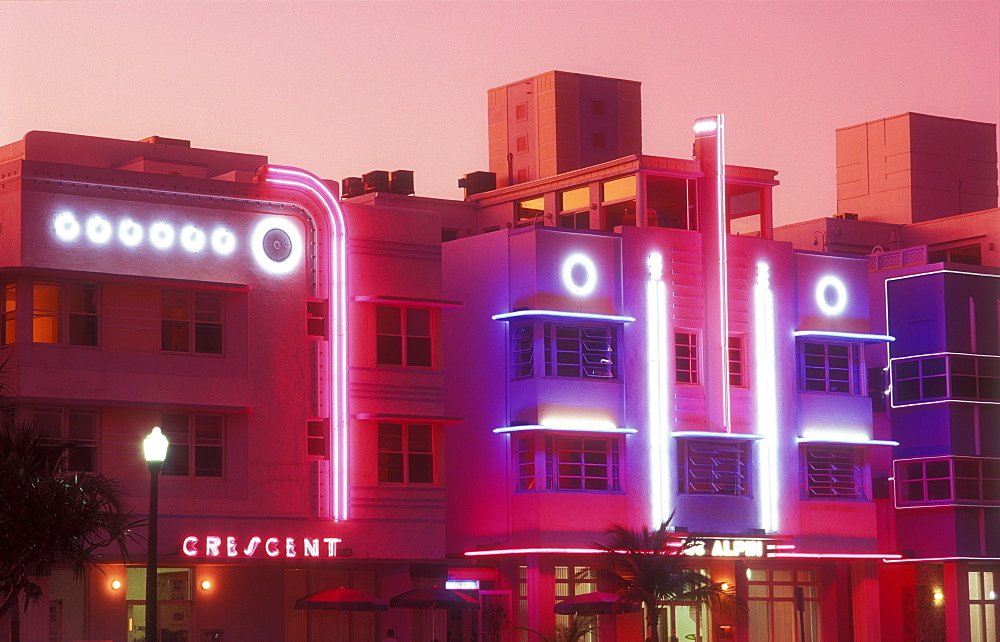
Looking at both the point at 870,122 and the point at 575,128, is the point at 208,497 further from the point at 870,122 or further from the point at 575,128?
the point at 870,122

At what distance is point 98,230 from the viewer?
4997 cm

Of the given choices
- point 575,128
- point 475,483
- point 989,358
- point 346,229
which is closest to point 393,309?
point 346,229

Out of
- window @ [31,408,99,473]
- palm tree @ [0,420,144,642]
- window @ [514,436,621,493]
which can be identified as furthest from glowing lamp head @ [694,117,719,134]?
palm tree @ [0,420,144,642]

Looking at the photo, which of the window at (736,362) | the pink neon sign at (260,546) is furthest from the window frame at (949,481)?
the pink neon sign at (260,546)

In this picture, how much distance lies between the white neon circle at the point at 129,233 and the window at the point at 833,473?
2331cm

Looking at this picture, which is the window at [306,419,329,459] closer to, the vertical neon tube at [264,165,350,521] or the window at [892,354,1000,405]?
the vertical neon tube at [264,165,350,521]

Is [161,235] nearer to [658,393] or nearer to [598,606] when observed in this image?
[598,606]

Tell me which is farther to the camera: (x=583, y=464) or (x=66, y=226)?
(x=583, y=464)

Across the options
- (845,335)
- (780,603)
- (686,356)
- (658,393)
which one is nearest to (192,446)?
(658,393)

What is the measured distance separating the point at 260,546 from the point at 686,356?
52.7ft

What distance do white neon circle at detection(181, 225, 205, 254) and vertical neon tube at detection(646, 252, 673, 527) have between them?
14.8 m

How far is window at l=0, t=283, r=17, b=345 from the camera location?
4891 centimetres

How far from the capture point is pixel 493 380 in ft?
193

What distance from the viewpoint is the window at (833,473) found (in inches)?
2454
